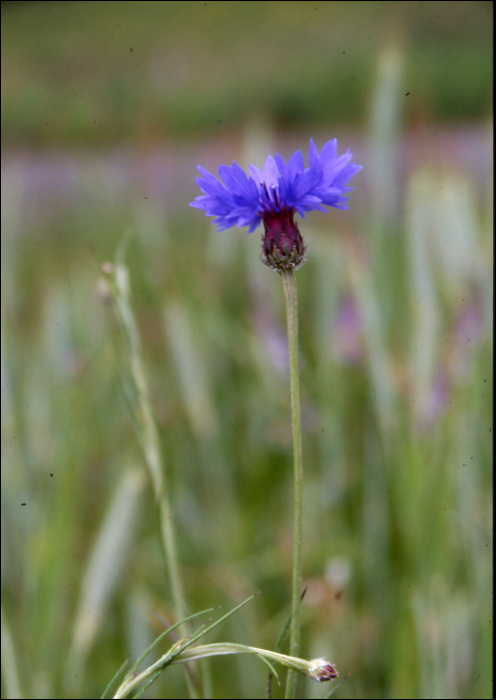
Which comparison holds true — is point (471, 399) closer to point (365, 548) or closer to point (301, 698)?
point (365, 548)

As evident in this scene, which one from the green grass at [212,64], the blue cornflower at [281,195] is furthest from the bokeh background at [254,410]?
the blue cornflower at [281,195]

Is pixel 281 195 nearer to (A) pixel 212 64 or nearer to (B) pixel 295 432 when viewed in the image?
(B) pixel 295 432

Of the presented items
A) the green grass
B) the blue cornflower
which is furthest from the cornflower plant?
the green grass

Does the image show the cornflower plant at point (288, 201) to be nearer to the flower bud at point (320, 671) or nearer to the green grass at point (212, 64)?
the flower bud at point (320, 671)

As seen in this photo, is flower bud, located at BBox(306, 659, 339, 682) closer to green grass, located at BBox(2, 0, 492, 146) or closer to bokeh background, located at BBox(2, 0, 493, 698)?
bokeh background, located at BBox(2, 0, 493, 698)

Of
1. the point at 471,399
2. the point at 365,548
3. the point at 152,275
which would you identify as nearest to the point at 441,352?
the point at 471,399

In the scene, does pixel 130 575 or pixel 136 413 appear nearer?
pixel 136 413

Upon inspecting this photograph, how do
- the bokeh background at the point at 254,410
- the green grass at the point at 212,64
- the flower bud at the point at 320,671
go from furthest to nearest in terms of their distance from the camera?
1. the green grass at the point at 212,64
2. the bokeh background at the point at 254,410
3. the flower bud at the point at 320,671
